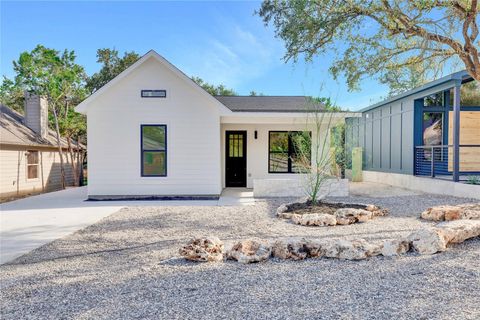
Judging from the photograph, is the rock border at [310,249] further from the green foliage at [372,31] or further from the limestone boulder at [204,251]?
the green foliage at [372,31]

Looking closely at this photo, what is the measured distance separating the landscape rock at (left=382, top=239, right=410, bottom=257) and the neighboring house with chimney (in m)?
14.1

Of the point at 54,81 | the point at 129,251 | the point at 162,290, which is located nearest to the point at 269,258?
the point at 162,290

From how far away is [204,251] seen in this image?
4031 mm

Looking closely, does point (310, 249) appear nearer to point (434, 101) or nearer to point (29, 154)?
point (434, 101)

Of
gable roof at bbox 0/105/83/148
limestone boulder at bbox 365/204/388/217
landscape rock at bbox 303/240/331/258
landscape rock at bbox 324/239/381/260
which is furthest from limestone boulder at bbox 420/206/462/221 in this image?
gable roof at bbox 0/105/83/148

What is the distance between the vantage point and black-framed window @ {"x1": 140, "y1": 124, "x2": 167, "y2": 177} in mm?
9797

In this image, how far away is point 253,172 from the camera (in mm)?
12258

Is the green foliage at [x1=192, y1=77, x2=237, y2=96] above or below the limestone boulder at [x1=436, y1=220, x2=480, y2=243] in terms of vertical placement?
above

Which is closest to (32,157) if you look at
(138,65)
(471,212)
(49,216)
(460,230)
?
(138,65)

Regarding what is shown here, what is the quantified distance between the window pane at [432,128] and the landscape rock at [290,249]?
1009 centimetres

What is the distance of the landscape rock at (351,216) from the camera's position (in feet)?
20.3

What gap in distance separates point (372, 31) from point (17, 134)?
14.9 meters

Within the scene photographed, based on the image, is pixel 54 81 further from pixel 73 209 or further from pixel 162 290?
pixel 162 290

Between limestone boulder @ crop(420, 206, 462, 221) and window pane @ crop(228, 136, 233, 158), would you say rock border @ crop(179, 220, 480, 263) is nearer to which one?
limestone boulder @ crop(420, 206, 462, 221)
